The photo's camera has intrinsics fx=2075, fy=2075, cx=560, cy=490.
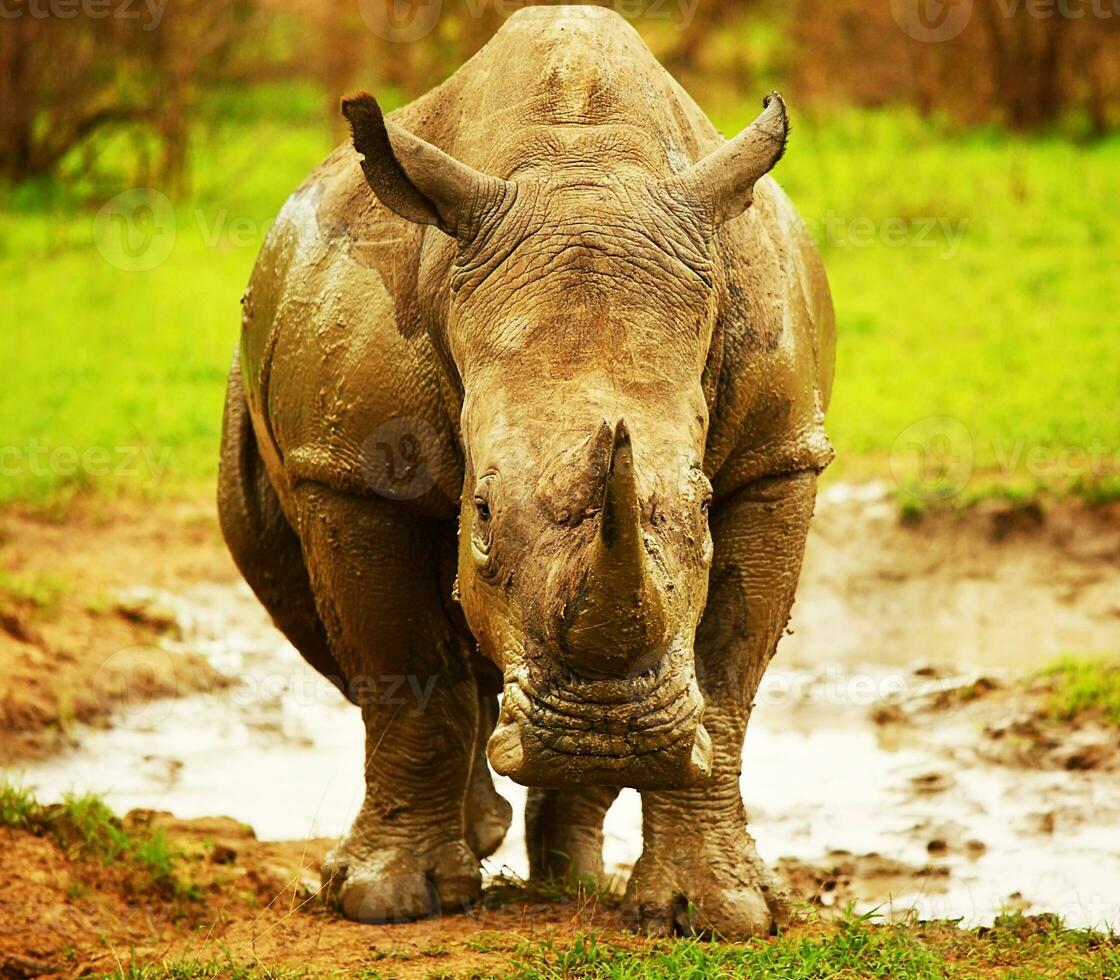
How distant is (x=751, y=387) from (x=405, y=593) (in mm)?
1139

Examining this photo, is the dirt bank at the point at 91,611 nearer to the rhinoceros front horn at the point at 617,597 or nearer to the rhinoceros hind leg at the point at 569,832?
the rhinoceros hind leg at the point at 569,832

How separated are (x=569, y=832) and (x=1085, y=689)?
2.53 meters

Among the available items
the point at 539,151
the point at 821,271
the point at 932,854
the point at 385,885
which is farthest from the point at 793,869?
the point at 539,151

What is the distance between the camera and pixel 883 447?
10734 millimetres

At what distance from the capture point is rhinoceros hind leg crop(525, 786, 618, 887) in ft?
21.3

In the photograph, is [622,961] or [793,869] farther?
[793,869]

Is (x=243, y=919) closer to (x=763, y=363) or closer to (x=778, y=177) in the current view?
(x=763, y=363)

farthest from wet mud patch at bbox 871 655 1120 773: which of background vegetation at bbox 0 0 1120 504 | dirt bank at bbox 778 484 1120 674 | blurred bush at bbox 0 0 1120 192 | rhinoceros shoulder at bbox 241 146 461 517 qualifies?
blurred bush at bbox 0 0 1120 192

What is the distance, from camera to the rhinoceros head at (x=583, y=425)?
4.07 m

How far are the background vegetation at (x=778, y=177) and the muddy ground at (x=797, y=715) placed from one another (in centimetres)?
49

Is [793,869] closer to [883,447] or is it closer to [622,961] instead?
[622,961]

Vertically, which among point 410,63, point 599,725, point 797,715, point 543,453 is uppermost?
point 410,63

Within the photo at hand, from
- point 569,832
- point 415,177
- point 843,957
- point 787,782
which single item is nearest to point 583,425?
point 415,177

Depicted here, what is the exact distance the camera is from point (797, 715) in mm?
8570
